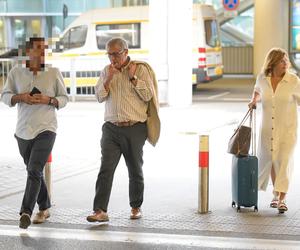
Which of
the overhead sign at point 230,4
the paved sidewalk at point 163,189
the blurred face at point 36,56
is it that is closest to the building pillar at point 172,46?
Answer: the paved sidewalk at point 163,189

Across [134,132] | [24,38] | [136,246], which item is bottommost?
[136,246]

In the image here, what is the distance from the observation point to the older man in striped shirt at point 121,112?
7.05 metres

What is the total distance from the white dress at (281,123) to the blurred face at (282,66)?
0.06 metres

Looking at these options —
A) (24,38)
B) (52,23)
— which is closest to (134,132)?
(24,38)

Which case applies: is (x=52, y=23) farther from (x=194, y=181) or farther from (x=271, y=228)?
(x=271, y=228)

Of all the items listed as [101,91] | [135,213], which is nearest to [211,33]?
[135,213]

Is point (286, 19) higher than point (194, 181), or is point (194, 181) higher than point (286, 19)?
point (286, 19)

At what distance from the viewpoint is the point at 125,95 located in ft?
23.3

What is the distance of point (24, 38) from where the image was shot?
23.9ft

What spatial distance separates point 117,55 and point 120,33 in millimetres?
15726

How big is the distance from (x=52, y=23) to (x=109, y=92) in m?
26.3

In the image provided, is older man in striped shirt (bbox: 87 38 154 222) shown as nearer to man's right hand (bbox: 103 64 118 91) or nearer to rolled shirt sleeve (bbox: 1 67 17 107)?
man's right hand (bbox: 103 64 118 91)

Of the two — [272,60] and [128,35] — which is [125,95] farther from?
[128,35]

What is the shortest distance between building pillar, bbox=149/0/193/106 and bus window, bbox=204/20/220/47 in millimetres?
3981
